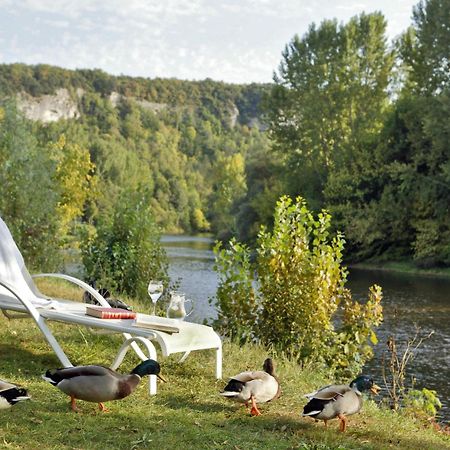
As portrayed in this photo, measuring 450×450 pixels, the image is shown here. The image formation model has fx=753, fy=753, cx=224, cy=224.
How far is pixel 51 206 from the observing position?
16047mm

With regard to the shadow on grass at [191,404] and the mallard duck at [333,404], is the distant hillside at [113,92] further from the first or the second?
the mallard duck at [333,404]

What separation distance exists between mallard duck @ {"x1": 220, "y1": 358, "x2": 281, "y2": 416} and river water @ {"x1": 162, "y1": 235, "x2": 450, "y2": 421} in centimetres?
281

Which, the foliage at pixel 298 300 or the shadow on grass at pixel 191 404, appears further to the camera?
the foliage at pixel 298 300

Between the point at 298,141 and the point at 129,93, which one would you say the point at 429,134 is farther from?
the point at 129,93

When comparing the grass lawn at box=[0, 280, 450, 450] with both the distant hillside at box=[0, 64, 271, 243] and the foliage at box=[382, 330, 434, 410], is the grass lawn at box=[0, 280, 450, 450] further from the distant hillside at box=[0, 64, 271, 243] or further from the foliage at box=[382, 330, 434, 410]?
the distant hillside at box=[0, 64, 271, 243]

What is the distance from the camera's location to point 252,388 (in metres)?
5.00

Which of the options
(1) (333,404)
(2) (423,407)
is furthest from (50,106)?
(1) (333,404)

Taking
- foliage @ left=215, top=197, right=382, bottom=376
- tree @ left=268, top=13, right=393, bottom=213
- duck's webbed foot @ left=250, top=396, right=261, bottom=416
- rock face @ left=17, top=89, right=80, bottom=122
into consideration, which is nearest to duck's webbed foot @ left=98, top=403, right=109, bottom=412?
duck's webbed foot @ left=250, top=396, right=261, bottom=416

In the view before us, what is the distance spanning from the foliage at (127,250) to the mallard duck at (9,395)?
772 centimetres

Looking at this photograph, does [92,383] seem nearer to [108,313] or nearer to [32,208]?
[108,313]

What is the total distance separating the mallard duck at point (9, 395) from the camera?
14.4ft

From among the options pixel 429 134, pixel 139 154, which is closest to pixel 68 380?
pixel 429 134

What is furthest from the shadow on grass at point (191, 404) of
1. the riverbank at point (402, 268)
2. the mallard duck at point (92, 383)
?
the riverbank at point (402, 268)

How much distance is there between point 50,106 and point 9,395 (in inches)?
3659
